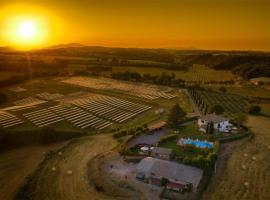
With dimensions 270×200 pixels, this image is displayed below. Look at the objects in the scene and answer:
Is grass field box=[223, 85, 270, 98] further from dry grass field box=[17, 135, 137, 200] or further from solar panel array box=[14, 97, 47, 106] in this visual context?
solar panel array box=[14, 97, 47, 106]

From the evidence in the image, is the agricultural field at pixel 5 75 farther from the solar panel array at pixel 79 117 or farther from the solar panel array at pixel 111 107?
the solar panel array at pixel 79 117

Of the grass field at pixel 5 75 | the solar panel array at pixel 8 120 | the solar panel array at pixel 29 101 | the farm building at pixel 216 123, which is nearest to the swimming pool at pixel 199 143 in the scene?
the farm building at pixel 216 123

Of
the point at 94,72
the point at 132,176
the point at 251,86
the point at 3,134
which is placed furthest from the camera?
the point at 94,72

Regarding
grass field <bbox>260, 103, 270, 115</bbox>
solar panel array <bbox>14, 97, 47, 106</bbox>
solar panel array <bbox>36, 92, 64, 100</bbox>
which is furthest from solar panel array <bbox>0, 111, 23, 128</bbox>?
grass field <bbox>260, 103, 270, 115</bbox>

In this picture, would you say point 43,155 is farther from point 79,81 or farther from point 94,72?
point 94,72

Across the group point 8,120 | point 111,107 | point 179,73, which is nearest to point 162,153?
point 111,107

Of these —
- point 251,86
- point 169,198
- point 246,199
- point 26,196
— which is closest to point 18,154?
point 26,196
